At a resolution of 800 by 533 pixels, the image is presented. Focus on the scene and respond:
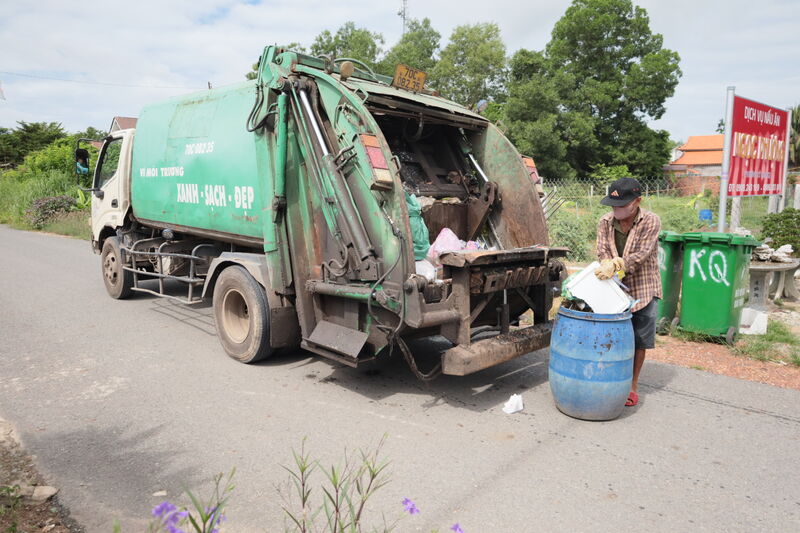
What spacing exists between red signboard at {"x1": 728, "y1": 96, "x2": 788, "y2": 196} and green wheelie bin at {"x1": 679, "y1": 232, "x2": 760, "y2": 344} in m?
2.04

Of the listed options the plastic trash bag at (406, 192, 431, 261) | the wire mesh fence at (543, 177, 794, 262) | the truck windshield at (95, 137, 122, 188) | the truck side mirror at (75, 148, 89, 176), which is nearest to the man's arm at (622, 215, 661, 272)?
the plastic trash bag at (406, 192, 431, 261)

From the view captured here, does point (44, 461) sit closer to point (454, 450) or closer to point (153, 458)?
point (153, 458)

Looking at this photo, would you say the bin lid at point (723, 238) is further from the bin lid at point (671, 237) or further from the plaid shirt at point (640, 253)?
the plaid shirt at point (640, 253)

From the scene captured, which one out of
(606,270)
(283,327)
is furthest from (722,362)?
(283,327)

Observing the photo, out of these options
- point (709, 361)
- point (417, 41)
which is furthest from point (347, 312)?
point (417, 41)

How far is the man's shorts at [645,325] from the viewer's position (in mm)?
3963

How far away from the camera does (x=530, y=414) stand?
3920mm

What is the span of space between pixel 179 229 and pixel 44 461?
354cm

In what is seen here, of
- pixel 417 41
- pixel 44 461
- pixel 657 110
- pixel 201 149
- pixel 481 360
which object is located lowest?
pixel 44 461

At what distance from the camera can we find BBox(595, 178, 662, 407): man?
376 cm

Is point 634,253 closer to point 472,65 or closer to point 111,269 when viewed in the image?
→ point 111,269

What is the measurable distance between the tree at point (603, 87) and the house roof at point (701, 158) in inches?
808

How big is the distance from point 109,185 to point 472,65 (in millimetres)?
42518

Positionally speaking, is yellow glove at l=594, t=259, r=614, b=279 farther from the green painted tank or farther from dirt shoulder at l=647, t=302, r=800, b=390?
the green painted tank
